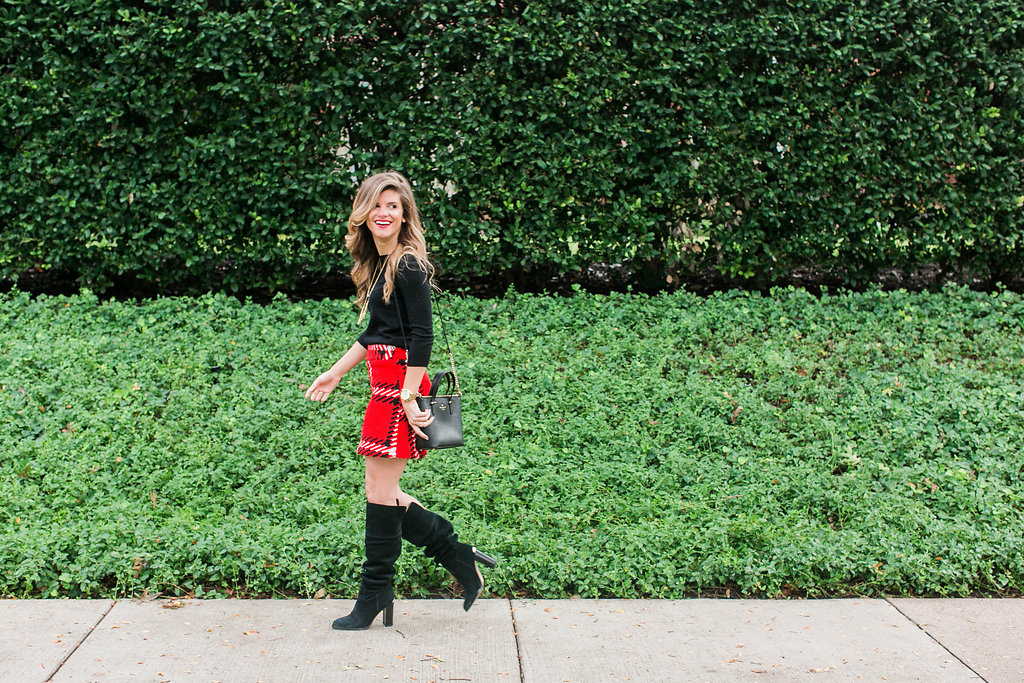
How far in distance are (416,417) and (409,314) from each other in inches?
15.5

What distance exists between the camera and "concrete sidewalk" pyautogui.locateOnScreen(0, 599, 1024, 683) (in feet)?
11.3

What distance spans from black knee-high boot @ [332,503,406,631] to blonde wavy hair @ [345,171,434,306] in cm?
87

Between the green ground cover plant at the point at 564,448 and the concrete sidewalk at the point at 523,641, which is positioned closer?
the concrete sidewalk at the point at 523,641

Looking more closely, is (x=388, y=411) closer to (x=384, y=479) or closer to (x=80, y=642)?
(x=384, y=479)

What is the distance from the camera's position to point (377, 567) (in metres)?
3.68

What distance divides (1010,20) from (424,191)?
4973 mm

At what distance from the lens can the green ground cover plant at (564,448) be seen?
423 cm

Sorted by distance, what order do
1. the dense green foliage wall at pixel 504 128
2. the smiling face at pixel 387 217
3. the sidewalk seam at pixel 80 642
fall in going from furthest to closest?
the dense green foliage wall at pixel 504 128 < the smiling face at pixel 387 217 < the sidewalk seam at pixel 80 642

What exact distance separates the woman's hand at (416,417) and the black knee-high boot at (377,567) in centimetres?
37

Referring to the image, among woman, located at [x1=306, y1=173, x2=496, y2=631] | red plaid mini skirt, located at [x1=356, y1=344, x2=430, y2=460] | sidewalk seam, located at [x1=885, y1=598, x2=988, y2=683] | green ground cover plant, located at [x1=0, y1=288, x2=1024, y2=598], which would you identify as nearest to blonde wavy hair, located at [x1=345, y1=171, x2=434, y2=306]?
woman, located at [x1=306, y1=173, x2=496, y2=631]

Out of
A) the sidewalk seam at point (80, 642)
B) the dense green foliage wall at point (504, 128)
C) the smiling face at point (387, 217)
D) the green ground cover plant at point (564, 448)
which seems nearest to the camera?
the sidewalk seam at point (80, 642)

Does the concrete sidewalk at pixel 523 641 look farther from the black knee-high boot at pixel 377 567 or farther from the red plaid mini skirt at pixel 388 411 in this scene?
the red plaid mini skirt at pixel 388 411

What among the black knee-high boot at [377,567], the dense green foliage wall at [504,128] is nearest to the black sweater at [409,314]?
the black knee-high boot at [377,567]

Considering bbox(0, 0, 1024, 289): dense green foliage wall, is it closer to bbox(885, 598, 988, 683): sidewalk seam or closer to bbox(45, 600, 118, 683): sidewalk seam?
bbox(45, 600, 118, 683): sidewalk seam
